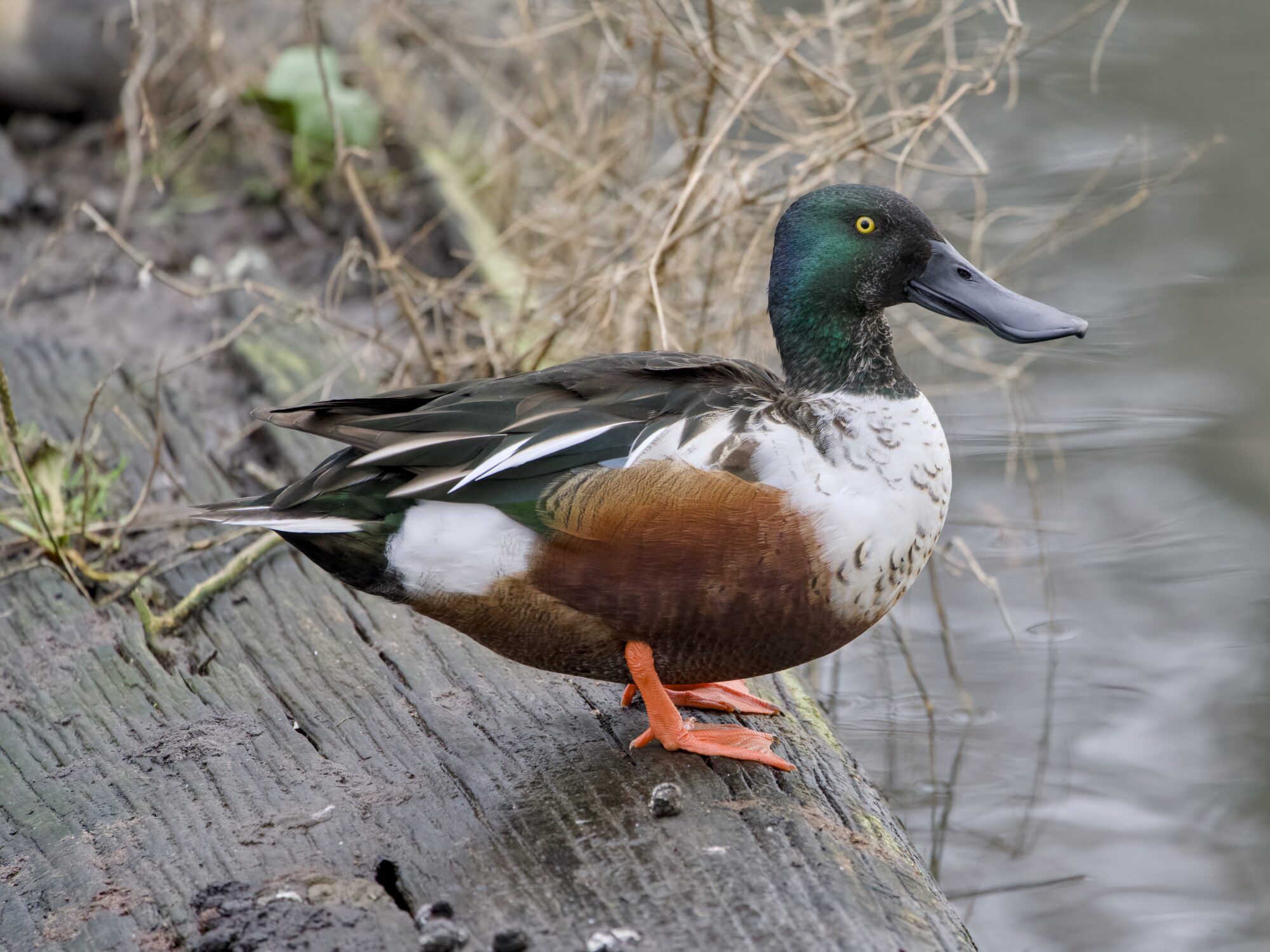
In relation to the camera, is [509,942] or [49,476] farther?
[49,476]

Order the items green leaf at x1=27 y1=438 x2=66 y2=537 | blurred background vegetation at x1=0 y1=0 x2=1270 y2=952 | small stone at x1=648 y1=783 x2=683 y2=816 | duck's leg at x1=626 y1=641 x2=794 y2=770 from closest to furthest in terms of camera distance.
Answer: small stone at x1=648 y1=783 x2=683 y2=816
duck's leg at x1=626 y1=641 x2=794 y2=770
green leaf at x1=27 y1=438 x2=66 y2=537
blurred background vegetation at x1=0 y1=0 x2=1270 y2=952

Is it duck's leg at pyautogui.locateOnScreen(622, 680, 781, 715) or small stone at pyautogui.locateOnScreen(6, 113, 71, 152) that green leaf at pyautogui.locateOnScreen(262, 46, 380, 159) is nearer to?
small stone at pyautogui.locateOnScreen(6, 113, 71, 152)

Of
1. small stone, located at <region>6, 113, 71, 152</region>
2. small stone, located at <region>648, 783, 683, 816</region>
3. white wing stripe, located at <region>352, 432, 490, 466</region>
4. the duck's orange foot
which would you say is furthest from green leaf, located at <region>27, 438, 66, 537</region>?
small stone, located at <region>6, 113, 71, 152</region>

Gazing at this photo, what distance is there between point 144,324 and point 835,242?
2360 mm

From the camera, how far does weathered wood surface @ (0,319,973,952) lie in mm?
1907

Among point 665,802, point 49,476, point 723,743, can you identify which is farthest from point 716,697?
point 49,476

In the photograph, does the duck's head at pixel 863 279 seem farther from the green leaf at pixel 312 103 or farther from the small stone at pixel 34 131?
the small stone at pixel 34 131

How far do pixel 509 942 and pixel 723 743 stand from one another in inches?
24.4

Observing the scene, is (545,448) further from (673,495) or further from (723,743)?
(723,743)

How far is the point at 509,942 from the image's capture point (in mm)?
1814

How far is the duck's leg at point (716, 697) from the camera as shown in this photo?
2.53 metres

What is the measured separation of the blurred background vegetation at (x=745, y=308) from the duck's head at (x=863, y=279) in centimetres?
70

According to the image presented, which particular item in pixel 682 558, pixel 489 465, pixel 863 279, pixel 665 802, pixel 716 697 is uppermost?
pixel 863 279

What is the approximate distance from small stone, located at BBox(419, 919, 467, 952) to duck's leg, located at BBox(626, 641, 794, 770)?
1.83 ft
